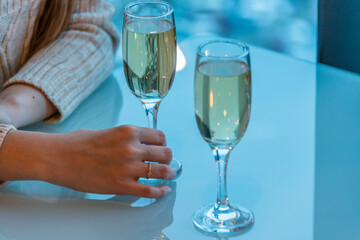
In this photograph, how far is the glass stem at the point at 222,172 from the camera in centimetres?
70

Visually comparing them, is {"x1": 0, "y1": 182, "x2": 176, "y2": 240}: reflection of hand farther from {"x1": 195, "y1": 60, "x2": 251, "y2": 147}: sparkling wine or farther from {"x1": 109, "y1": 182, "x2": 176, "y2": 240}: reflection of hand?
{"x1": 195, "y1": 60, "x2": 251, "y2": 147}: sparkling wine

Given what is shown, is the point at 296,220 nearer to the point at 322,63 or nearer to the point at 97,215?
the point at 97,215

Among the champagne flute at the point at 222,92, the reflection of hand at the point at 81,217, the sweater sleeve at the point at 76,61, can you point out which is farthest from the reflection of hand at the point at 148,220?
the sweater sleeve at the point at 76,61

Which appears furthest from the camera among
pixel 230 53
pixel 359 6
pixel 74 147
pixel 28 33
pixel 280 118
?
pixel 28 33

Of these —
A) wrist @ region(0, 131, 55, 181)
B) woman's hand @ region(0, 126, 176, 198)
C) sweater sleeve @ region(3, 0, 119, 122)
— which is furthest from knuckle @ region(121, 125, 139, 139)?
sweater sleeve @ region(3, 0, 119, 122)

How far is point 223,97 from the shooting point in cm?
65

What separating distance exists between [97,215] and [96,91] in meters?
0.40

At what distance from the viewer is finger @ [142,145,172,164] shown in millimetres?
795

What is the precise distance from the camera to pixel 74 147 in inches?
32.0

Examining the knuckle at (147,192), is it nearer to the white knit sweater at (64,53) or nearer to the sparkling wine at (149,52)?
the sparkling wine at (149,52)

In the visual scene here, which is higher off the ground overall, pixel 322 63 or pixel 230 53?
pixel 230 53

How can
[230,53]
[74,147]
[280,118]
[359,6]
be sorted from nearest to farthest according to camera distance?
[230,53], [74,147], [280,118], [359,6]

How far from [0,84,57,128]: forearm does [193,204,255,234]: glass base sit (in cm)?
38

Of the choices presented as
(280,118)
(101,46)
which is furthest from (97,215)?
(101,46)
